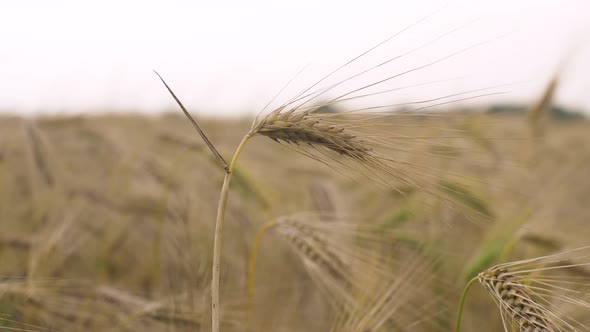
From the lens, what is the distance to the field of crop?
110 centimetres

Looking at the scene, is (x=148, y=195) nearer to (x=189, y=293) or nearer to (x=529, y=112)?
(x=189, y=293)

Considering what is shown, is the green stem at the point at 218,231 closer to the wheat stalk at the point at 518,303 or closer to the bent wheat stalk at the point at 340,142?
the bent wheat stalk at the point at 340,142

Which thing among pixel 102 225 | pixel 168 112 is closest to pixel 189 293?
pixel 102 225

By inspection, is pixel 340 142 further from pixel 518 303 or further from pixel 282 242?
pixel 282 242

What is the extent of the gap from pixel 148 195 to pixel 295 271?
0.92 metres

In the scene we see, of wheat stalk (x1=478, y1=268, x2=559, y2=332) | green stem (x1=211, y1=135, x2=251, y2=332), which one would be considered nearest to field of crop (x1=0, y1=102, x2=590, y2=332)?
wheat stalk (x1=478, y1=268, x2=559, y2=332)

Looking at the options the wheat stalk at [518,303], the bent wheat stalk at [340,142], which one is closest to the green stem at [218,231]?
the bent wheat stalk at [340,142]

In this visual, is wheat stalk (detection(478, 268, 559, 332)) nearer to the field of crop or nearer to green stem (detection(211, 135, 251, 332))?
the field of crop

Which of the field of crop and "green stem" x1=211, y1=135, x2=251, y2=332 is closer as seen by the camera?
"green stem" x1=211, y1=135, x2=251, y2=332

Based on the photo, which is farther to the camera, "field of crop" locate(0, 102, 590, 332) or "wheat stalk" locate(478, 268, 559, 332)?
"field of crop" locate(0, 102, 590, 332)

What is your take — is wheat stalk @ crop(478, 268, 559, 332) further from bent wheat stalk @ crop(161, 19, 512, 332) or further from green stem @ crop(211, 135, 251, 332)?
green stem @ crop(211, 135, 251, 332)

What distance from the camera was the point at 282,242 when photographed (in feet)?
7.53

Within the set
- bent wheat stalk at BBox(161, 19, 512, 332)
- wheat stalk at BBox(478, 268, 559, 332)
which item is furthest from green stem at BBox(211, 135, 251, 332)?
wheat stalk at BBox(478, 268, 559, 332)

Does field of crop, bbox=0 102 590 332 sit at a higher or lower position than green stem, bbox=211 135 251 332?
lower
